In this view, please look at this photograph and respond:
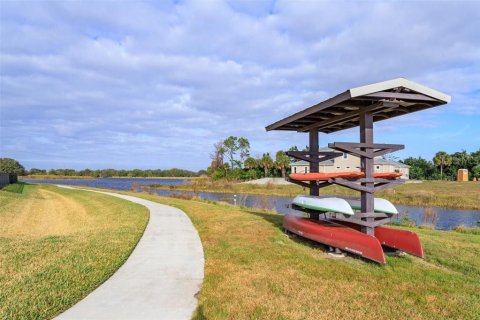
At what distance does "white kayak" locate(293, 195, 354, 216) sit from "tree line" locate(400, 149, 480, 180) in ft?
217

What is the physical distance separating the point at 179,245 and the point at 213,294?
371 centimetres

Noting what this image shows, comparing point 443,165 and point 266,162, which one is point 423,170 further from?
point 266,162

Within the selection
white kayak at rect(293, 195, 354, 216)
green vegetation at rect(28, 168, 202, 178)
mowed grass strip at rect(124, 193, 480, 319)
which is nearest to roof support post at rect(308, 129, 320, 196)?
white kayak at rect(293, 195, 354, 216)

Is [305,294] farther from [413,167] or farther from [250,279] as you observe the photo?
[413,167]

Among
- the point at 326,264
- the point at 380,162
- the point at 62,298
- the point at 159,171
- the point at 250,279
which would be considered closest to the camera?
the point at 62,298

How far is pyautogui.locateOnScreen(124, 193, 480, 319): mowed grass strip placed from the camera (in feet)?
15.0

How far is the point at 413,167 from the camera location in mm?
69250

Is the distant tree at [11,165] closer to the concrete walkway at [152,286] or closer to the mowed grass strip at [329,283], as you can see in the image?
the concrete walkway at [152,286]

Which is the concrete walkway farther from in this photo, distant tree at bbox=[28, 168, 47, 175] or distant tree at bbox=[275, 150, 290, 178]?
distant tree at bbox=[28, 168, 47, 175]

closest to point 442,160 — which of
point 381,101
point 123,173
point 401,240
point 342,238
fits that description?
point 401,240

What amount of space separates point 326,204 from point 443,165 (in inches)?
2849

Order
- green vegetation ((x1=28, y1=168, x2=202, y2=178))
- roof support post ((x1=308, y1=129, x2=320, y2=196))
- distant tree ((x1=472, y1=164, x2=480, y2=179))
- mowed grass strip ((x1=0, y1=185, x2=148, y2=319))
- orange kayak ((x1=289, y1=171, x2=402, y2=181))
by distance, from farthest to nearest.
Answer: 1. green vegetation ((x1=28, y1=168, x2=202, y2=178))
2. distant tree ((x1=472, y1=164, x2=480, y2=179))
3. roof support post ((x1=308, y1=129, x2=320, y2=196))
4. orange kayak ((x1=289, y1=171, x2=402, y2=181))
5. mowed grass strip ((x1=0, y1=185, x2=148, y2=319))

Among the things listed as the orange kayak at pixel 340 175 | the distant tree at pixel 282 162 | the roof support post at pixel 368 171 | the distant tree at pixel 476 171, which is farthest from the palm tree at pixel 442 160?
the roof support post at pixel 368 171

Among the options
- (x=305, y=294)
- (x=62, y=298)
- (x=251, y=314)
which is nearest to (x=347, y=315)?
(x=305, y=294)
